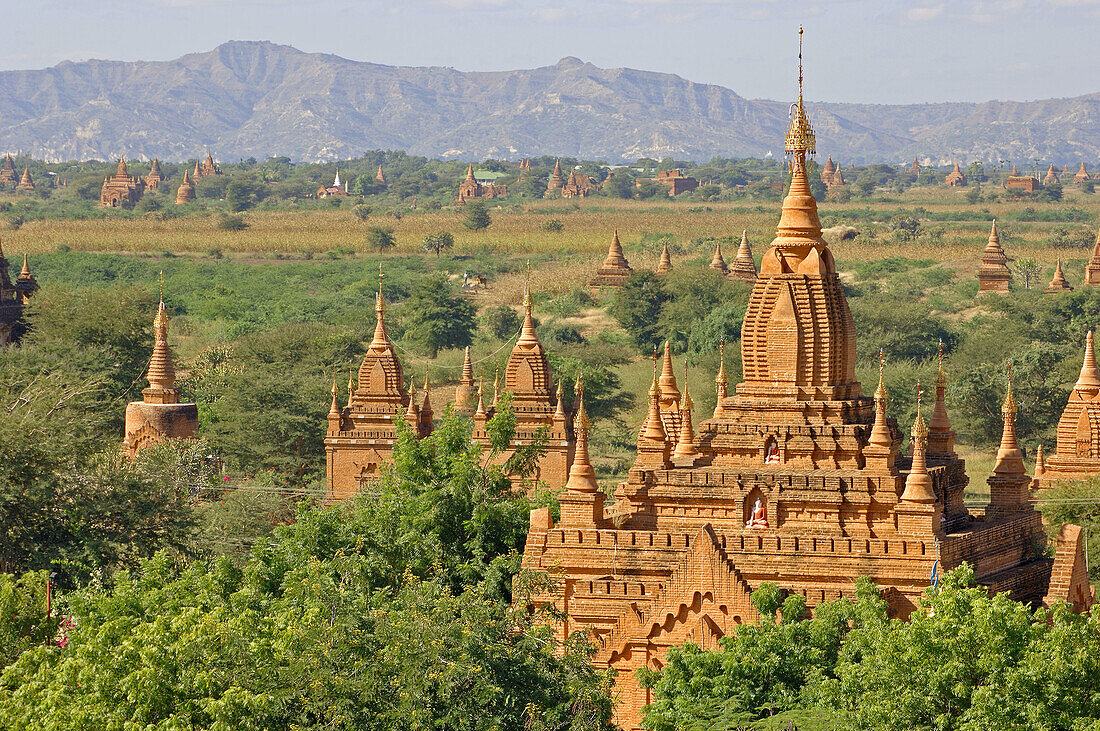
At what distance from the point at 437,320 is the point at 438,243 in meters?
52.6

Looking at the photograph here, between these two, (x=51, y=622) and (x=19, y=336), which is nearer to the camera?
Result: (x=51, y=622)

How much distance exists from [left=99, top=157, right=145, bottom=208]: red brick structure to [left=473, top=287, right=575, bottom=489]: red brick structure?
5587 inches

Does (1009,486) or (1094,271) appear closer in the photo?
(1009,486)

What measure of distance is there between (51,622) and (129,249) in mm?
109973

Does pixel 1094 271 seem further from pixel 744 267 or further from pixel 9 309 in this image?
pixel 9 309

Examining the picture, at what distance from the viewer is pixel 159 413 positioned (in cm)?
5481

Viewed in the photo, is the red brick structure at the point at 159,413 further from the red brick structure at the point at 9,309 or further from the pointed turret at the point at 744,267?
the pointed turret at the point at 744,267

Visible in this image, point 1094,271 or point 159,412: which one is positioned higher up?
point 159,412

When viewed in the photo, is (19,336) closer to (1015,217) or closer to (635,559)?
(635,559)

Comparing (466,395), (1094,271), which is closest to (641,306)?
(1094,271)

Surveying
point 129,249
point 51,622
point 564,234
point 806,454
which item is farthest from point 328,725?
point 564,234

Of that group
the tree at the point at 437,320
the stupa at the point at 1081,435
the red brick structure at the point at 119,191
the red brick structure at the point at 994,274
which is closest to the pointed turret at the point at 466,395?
the stupa at the point at 1081,435

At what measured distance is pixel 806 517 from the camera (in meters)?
30.8

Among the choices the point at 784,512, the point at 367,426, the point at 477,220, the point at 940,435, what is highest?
the point at 940,435
